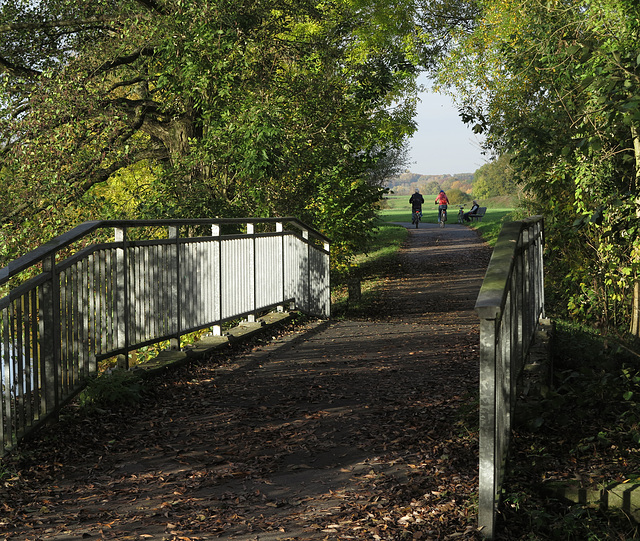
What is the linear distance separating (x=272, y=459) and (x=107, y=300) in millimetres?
2447

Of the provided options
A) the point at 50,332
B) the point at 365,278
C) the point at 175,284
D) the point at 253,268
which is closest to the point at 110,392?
the point at 50,332

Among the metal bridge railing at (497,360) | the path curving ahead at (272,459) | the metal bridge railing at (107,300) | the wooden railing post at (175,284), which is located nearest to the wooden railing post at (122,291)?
the metal bridge railing at (107,300)

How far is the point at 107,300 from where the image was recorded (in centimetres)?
649

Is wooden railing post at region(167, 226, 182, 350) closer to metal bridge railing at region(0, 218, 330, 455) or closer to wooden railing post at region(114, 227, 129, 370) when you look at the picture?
metal bridge railing at region(0, 218, 330, 455)

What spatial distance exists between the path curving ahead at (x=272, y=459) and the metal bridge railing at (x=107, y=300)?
1.43 ft

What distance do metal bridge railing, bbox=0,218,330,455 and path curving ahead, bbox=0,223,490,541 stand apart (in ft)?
1.43

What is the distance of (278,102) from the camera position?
41.2 feet

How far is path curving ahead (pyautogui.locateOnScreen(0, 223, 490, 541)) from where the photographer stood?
12.9 feet

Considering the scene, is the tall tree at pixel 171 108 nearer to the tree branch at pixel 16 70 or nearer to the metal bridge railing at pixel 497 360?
the tree branch at pixel 16 70

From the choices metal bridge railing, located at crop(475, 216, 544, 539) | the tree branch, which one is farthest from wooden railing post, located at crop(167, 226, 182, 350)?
the tree branch

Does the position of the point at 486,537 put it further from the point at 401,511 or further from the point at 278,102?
the point at 278,102

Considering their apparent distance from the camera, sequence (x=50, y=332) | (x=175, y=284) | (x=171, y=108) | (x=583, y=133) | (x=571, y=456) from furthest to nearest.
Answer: (x=171, y=108) < (x=583, y=133) < (x=175, y=284) < (x=50, y=332) < (x=571, y=456)

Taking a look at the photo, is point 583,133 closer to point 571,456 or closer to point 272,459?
point 571,456

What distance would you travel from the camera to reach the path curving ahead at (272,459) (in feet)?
12.9
